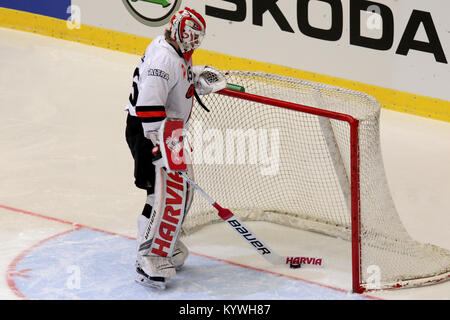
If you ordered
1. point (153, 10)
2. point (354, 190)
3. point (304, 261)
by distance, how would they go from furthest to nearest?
point (153, 10) < point (304, 261) < point (354, 190)

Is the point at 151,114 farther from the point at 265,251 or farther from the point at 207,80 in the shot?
the point at 265,251

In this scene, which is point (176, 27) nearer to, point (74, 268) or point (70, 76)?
point (74, 268)

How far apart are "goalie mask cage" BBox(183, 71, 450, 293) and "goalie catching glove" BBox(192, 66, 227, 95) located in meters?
0.27

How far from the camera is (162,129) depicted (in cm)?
460

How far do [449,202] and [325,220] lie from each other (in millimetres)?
866

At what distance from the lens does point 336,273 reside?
16.7 ft

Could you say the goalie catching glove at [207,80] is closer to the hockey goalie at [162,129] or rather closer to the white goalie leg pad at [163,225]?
the hockey goalie at [162,129]

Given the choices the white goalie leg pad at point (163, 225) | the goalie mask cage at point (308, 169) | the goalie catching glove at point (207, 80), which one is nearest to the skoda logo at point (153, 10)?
the goalie mask cage at point (308, 169)

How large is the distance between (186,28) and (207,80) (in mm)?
451

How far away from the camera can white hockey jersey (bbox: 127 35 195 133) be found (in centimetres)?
458

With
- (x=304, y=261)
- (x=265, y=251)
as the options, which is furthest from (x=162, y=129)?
(x=304, y=261)

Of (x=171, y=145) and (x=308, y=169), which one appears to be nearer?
(x=171, y=145)

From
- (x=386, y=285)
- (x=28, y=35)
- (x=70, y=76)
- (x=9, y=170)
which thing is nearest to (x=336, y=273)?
(x=386, y=285)

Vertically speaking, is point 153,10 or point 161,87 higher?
point 153,10
